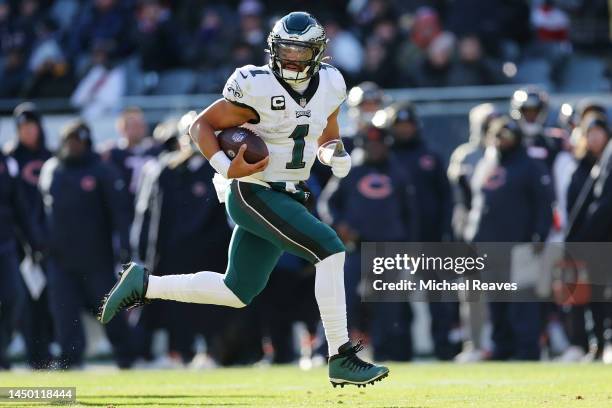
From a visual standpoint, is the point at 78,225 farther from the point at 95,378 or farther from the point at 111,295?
the point at 111,295

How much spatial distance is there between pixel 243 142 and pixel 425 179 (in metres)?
5.16

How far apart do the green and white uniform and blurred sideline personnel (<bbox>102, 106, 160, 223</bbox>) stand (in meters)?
5.52

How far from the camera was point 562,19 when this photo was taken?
16578 mm

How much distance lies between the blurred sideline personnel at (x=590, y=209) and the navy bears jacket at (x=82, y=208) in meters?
3.59

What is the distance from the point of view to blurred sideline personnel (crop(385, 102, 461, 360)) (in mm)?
13141

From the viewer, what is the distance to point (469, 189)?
522 inches

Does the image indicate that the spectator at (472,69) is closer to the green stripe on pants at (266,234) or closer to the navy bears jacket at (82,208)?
the navy bears jacket at (82,208)

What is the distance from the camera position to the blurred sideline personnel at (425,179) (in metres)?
13.1

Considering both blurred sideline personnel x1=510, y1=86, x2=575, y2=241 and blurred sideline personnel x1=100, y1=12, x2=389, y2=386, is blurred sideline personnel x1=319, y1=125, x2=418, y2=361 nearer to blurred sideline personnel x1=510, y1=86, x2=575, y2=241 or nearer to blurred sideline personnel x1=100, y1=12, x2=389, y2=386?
blurred sideline personnel x1=510, y1=86, x2=575, y2=241

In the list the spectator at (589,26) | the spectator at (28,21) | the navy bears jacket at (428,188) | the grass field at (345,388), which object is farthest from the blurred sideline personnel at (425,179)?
the spectator at (28,21)

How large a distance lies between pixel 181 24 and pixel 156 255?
5.98 m

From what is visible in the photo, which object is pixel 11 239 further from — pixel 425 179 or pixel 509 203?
pixel 509 203

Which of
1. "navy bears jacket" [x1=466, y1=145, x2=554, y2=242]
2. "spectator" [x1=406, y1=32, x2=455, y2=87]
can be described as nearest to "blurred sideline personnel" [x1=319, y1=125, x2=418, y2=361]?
"navy bears jacket" [x1=466, y1=145, x2=554, y2=242]

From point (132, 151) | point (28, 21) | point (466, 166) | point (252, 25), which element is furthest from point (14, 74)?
point (466, 166)
